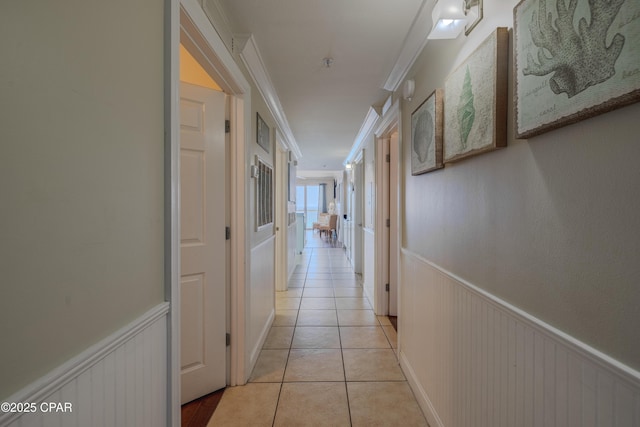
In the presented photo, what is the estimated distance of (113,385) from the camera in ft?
2.59

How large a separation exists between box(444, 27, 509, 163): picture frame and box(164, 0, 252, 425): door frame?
3.66 feet

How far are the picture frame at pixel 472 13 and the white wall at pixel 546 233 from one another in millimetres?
34

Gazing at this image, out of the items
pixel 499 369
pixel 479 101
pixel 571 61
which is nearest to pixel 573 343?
pixel 499 369

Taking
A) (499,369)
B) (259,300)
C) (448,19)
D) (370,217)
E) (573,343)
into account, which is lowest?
(259,300)

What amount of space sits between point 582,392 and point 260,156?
232 cm

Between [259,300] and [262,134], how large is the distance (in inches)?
55.5

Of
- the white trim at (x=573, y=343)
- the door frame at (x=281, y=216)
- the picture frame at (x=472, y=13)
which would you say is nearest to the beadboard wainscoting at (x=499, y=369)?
the white trim at (x=573, y=343)

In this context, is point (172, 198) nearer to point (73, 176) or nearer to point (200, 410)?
point (73, 176)

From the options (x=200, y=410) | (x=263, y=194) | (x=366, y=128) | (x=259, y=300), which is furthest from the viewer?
(x=366, y=128)

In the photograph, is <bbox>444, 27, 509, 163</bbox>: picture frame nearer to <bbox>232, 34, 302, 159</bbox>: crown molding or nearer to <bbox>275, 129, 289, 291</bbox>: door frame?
<bbox>232, 34, 302, 159</bbox>: crown molding

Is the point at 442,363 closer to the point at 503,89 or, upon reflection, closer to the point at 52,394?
the point at 503,89

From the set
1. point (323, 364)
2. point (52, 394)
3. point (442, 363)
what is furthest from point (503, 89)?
point (323, 364)

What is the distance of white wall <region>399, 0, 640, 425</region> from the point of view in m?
0.63

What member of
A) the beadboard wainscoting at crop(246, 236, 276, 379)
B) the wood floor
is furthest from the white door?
the beadboard wainscoting at crop(246, 236, 276, 379)
